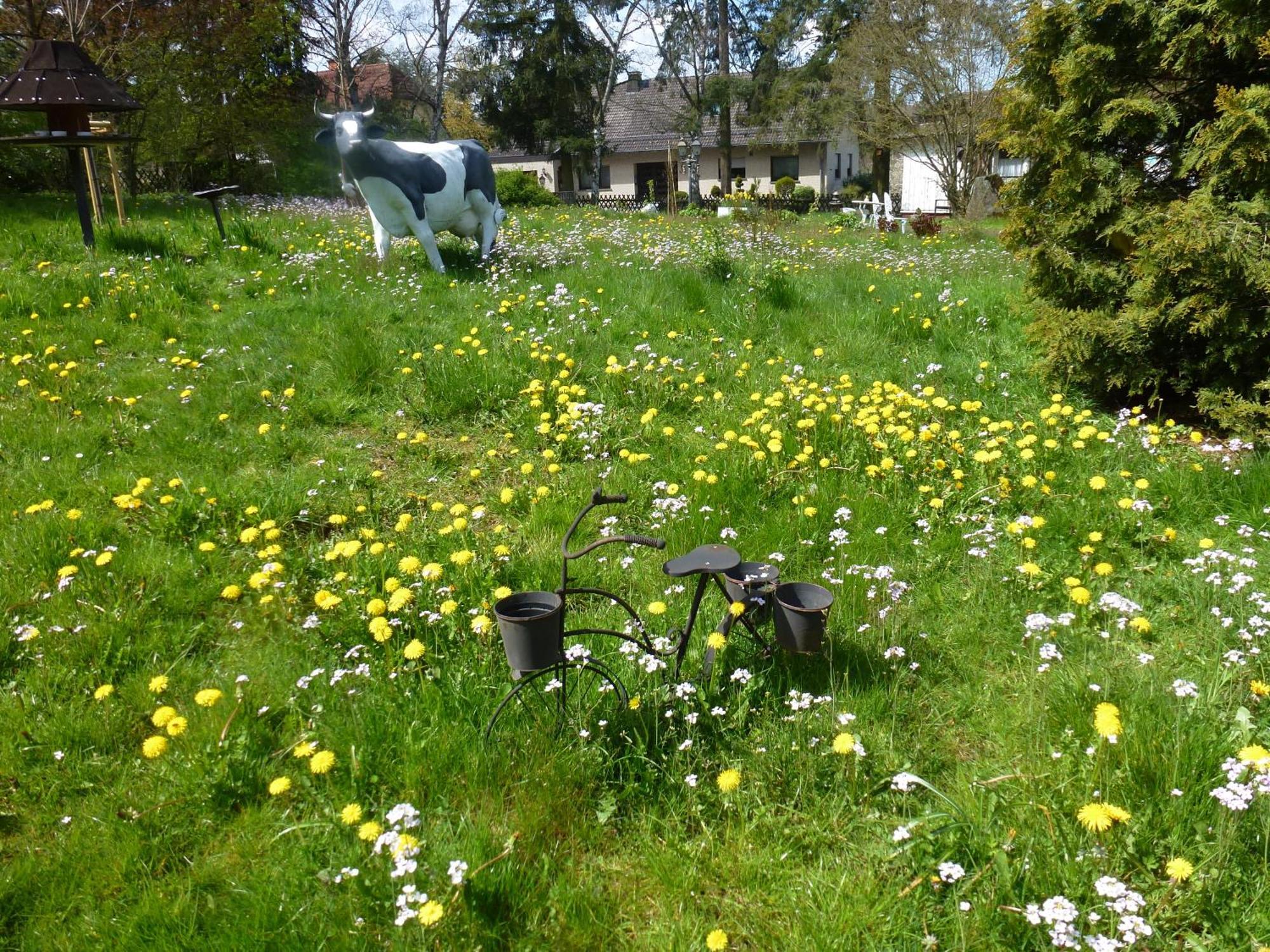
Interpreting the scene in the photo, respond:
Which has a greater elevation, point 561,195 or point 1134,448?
point 561,195

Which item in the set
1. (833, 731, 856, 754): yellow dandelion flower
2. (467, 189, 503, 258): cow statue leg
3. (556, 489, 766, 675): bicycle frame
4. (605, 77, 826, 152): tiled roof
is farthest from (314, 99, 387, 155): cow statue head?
(605, 77, 826, 152): tiled roof

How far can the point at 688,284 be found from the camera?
303 inches

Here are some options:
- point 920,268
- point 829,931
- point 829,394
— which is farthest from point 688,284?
point 829,931

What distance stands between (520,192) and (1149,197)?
22.3m

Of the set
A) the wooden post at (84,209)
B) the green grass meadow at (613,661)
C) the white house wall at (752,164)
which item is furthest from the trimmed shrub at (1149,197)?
the white house wall at (752,164)

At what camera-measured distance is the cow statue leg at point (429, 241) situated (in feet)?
27.5

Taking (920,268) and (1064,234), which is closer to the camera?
(1064,234)

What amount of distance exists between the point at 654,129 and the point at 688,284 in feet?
126

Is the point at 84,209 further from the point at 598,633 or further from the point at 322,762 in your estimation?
the point at 598,633

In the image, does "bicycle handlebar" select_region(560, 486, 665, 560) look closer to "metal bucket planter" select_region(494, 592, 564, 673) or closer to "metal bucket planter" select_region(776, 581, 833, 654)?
"metal bucket planter" select_region(494, 592, 564, 673)

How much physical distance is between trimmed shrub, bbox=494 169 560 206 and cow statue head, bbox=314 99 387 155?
16.8m

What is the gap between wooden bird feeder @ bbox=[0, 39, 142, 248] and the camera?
27.8ft

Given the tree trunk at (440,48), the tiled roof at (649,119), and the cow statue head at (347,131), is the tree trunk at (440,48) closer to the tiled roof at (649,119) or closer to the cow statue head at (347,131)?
the tiled roof at (649,119)

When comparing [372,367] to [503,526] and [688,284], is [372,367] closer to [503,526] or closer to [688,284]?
[503,526]
